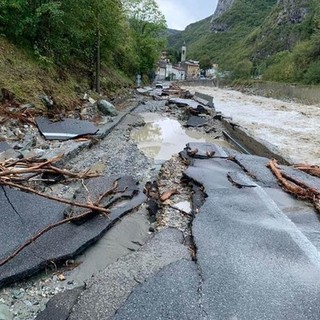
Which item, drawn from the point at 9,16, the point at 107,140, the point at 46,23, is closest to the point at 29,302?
the point at 107,140

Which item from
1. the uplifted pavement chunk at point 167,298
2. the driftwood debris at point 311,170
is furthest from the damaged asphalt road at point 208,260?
the driftwood debris at point 311,170

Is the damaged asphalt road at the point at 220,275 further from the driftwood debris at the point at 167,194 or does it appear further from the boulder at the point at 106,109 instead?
the boulder at the point at 106,109

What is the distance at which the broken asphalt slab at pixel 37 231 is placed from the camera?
9.60 feet

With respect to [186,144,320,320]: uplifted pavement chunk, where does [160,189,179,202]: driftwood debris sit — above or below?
below

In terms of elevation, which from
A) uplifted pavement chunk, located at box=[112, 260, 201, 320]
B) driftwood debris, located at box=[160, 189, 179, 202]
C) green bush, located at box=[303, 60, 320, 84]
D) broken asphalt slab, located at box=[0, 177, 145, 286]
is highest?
uplifted pavement chunk, located at box=[112, 260, 201, 320]

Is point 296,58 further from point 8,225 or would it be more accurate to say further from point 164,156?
point 8,225

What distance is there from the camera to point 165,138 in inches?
425

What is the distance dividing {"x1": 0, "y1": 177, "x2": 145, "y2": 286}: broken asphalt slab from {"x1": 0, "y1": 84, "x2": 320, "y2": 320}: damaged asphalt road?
0.06 ft

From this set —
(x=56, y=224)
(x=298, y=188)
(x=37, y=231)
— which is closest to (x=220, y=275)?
(x=56, y=224)

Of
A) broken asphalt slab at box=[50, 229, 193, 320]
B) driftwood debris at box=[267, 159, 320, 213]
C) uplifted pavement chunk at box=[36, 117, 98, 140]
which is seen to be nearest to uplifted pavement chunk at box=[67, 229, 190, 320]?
broken asphalt slab at box=[50, 229, 193, 320]

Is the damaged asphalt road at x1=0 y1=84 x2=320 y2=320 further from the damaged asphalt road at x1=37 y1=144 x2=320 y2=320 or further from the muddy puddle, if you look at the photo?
the muddy puddle

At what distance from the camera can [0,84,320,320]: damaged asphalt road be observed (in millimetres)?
2371

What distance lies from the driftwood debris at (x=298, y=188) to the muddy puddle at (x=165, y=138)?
9.87 ft

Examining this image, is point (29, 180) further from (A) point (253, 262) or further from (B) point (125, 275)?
(A) point (253, 262)
